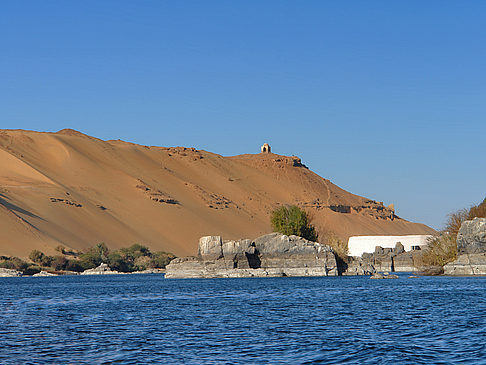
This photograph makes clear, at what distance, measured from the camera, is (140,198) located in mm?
153000

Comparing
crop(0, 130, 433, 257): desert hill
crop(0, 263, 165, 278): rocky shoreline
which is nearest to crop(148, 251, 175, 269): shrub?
crop(0, 263, 165, 278): rocky shoreline

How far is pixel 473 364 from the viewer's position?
18.6m

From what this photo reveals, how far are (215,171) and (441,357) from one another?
166059mm

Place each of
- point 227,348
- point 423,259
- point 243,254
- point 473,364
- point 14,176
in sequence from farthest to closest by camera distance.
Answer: point 14,176
point 423,259
point 243,254
point 227,348
point 473,364

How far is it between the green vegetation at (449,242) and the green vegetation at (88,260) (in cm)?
4628

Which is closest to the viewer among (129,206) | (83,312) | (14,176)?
A: (83,312)

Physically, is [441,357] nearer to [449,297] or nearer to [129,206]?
[449,297]

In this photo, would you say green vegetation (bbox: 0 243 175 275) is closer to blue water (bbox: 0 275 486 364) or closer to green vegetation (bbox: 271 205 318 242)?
green vegetation (bbox: 271 205 318 242)

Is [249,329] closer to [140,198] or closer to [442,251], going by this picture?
[442,251]

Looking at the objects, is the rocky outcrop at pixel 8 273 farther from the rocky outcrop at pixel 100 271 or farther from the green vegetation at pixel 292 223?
the green vegetation at pixel 292 223

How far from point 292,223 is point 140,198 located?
7641 centimetres

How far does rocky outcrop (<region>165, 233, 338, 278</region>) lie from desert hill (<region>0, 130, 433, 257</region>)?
150 feet

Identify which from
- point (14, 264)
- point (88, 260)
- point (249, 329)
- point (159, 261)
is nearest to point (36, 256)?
point (14, 264)

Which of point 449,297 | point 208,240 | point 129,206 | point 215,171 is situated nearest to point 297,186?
point 215,171
